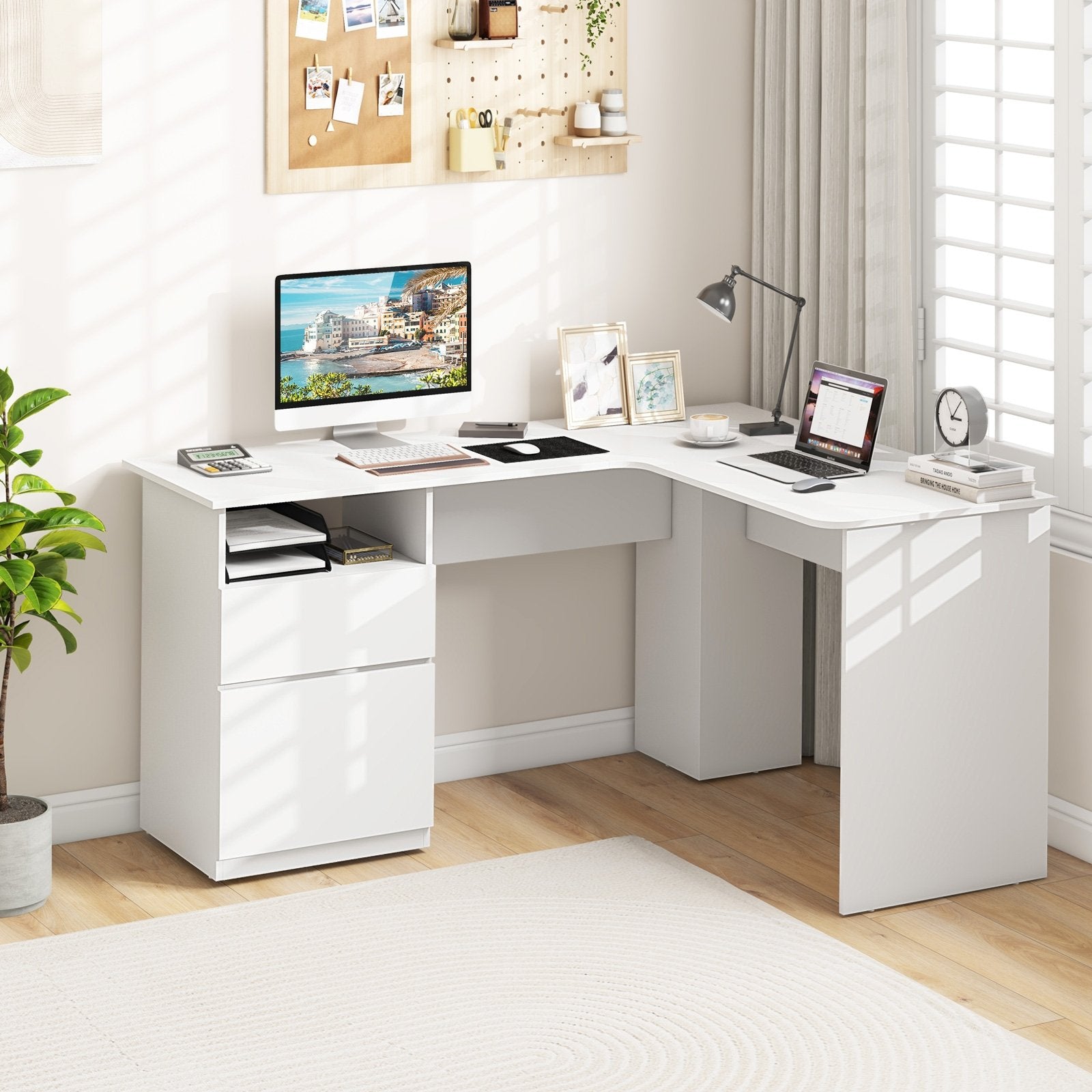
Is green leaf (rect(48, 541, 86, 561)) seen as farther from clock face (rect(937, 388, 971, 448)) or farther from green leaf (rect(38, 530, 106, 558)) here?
clock face (rect(937, 388, 971, 448))

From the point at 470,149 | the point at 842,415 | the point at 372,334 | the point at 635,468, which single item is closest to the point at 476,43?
the point at 470,149

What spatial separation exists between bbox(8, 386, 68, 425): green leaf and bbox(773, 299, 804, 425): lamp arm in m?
1.63

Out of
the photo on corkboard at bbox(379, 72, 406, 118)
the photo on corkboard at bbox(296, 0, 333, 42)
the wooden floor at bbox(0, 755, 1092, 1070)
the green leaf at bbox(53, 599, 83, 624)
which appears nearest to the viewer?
the wooden floor at bbox(0, 755, 1092, 1070)

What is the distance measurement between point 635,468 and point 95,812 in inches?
56.4

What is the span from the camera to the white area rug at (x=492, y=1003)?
303cm

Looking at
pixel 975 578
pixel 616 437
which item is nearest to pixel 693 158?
A: pixel 616 437

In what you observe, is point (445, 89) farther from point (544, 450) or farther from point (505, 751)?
point (505, 751)

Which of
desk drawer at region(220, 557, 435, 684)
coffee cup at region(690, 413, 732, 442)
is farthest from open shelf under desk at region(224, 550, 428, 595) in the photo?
coffee cup at region(690, 413, 732, 442)

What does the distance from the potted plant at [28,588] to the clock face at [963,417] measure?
1734mm

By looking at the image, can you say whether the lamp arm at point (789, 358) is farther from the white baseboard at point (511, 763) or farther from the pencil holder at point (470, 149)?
the white baseboard at point (511, 763)

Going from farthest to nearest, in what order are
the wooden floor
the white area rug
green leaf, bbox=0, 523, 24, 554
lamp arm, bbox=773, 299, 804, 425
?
lamp arm, bbox=773, 299, 804, 425, green leaf, bbox=0, 523, 24, 554, the wooden floor, the white area rug

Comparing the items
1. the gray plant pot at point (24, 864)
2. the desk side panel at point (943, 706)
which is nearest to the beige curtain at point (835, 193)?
the desk side panel at point (943, 706)

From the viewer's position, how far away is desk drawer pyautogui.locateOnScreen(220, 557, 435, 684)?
3.69 m

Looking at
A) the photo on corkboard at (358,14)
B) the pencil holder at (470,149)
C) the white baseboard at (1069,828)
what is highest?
the photo on corkboard at (358,14)
